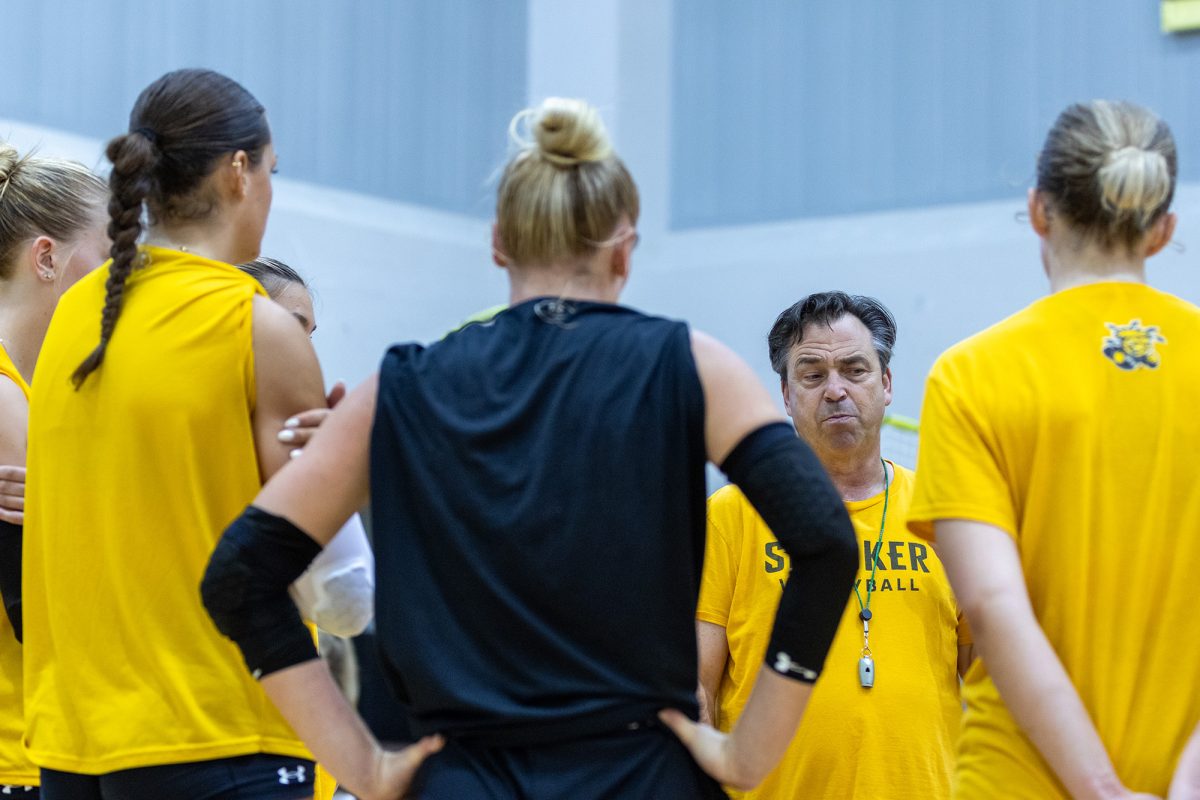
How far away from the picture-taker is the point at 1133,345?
1.93m

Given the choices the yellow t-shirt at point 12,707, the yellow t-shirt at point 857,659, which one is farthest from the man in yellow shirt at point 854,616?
the yellow t-shirt at point 12,707

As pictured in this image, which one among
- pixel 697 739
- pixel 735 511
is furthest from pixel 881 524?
pixel 697 739

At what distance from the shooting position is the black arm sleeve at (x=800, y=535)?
66.8 inches

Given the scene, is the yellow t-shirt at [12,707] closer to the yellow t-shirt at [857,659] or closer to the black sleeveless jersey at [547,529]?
the black sleeveless jersey at [547,529]

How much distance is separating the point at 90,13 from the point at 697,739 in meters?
6.86

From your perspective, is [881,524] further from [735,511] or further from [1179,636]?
[1179,636]

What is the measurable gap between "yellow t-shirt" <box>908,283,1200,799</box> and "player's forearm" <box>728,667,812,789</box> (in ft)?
1.14

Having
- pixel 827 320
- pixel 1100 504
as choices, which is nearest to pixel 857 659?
pixel 827 320

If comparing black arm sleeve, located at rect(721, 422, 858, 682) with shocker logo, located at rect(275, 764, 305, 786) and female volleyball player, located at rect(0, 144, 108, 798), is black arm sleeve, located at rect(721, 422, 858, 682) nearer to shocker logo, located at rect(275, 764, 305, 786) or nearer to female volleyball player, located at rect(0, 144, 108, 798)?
shocker logo, located at rect(275, 764, 305, 786)

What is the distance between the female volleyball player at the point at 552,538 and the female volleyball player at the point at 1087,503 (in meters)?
0.28

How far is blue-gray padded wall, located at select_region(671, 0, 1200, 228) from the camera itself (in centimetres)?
773

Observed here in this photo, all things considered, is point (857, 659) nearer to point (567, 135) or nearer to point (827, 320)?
point (827, 320)

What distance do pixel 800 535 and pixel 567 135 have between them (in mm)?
586

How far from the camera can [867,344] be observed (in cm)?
327
